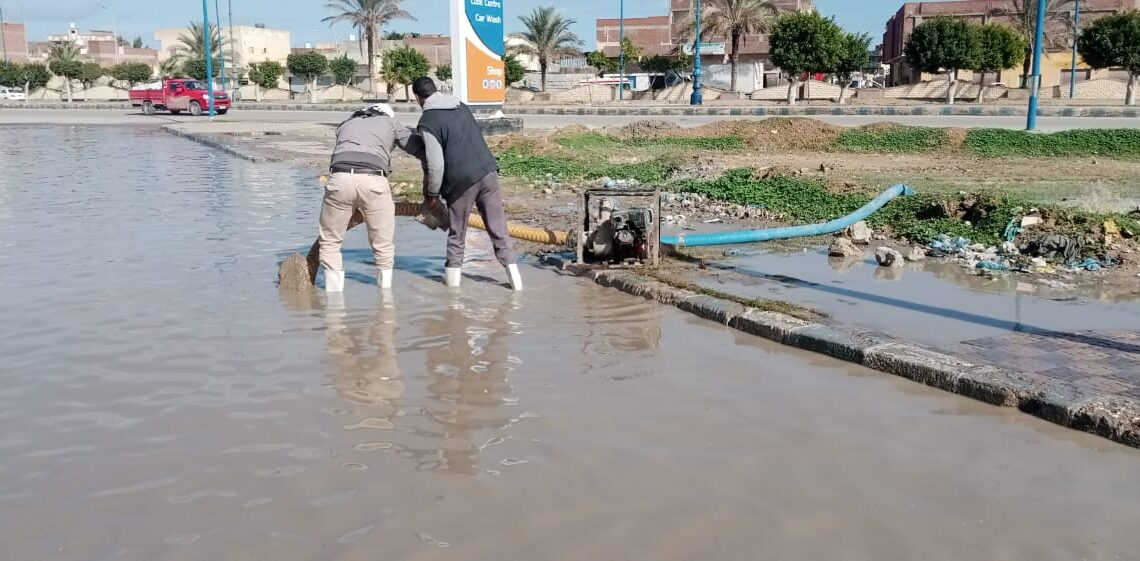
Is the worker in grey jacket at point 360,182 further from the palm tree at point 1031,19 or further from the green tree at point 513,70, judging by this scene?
the green tree at point 513,70

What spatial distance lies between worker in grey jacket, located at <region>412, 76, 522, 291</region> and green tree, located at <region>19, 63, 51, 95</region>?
70759mm

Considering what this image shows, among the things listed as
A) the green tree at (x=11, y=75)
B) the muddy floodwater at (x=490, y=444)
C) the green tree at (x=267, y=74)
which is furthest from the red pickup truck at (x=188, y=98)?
the muddy floodwater at (x=490, y=444)

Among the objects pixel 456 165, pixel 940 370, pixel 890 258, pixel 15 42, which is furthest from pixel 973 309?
pixel 15 42

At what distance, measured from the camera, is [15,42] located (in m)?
95.8

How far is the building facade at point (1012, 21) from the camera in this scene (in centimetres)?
5141

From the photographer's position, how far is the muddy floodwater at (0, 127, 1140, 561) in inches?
124

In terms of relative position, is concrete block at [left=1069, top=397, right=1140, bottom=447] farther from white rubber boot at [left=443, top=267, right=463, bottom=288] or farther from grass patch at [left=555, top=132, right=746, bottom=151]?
grass patch at [left=555, top=132, right=746, bottom=151]

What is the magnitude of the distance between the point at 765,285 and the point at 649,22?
68.4 metres

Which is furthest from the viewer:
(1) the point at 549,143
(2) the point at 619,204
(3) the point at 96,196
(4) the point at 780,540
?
(1) the point at 549,143

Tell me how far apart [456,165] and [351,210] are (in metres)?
0.79

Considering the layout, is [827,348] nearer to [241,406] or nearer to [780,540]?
[780,540]

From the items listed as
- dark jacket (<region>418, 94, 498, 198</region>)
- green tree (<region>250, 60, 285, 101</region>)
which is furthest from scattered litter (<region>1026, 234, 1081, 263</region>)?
green tree (<region>250, 60, 285, 101</region>)

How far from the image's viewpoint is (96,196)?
1252 centimetres

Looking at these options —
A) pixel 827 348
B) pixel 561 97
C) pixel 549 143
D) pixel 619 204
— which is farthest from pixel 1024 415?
pixel 561 97
